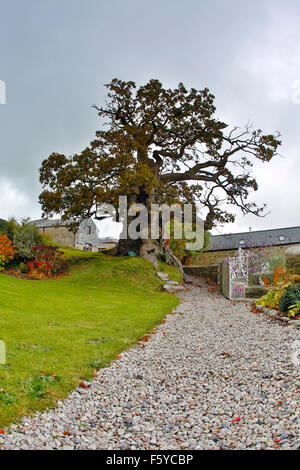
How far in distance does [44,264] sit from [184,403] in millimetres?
15401

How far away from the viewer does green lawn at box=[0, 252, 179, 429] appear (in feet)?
13.0

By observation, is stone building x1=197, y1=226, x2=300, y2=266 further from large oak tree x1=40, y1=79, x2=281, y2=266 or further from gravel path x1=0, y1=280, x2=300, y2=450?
gravel path x1=0, y1=280, x2=300, y2=450

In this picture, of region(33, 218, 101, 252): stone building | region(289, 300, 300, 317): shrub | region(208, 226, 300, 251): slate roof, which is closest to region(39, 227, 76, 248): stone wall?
region(33, 218, 101, 252): stone building

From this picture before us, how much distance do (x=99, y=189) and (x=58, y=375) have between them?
12.8 metres

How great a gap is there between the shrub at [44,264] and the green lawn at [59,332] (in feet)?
6.16

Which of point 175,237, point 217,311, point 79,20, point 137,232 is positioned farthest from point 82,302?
point 175,237

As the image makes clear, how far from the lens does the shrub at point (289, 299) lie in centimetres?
876

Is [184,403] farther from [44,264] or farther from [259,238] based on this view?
[259,238]

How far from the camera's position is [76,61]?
9.25 metres

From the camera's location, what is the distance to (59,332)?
6711 millimetres

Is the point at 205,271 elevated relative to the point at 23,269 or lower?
lower

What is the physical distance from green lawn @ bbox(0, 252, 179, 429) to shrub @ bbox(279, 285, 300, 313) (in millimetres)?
3654

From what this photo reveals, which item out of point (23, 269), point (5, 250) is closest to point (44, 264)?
point (23, 269)

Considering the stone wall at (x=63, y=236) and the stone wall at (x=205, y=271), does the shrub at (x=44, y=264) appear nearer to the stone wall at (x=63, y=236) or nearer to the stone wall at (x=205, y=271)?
the stone wall at (x=205, y=271)
